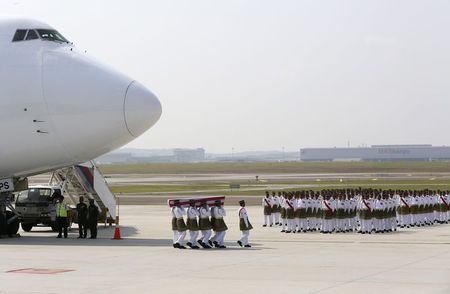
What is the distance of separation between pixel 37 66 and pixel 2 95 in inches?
57.1

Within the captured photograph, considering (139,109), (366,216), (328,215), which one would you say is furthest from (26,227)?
(366,216)

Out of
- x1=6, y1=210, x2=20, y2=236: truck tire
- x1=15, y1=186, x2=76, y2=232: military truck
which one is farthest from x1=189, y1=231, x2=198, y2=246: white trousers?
x1=15, y1=186, x2=76, y2=232: military truck

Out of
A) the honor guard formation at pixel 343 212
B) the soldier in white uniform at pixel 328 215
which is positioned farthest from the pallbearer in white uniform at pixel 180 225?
the soldier in white uniform at pixel 328 215

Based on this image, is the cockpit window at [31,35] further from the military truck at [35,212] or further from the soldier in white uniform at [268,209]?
the soldier in white uniform at [268,209]

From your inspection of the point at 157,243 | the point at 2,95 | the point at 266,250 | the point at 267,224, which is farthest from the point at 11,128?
the point at 267,224

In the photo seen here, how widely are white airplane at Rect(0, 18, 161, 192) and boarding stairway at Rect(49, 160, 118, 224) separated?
7.55 meters

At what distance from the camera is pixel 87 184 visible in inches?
1476

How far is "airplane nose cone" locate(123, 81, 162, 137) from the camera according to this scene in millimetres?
27625

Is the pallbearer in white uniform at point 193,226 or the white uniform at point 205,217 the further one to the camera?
the white uniform at point 205,217

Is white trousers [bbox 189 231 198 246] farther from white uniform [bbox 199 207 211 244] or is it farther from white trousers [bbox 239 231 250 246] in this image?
white trousers [bbox 239 231 250 246]

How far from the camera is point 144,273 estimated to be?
21.3 meters

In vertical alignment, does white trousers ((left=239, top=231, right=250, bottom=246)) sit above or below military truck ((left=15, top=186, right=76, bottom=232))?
below

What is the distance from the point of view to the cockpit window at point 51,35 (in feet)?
95.5

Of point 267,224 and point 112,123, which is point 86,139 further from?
point 267,224
